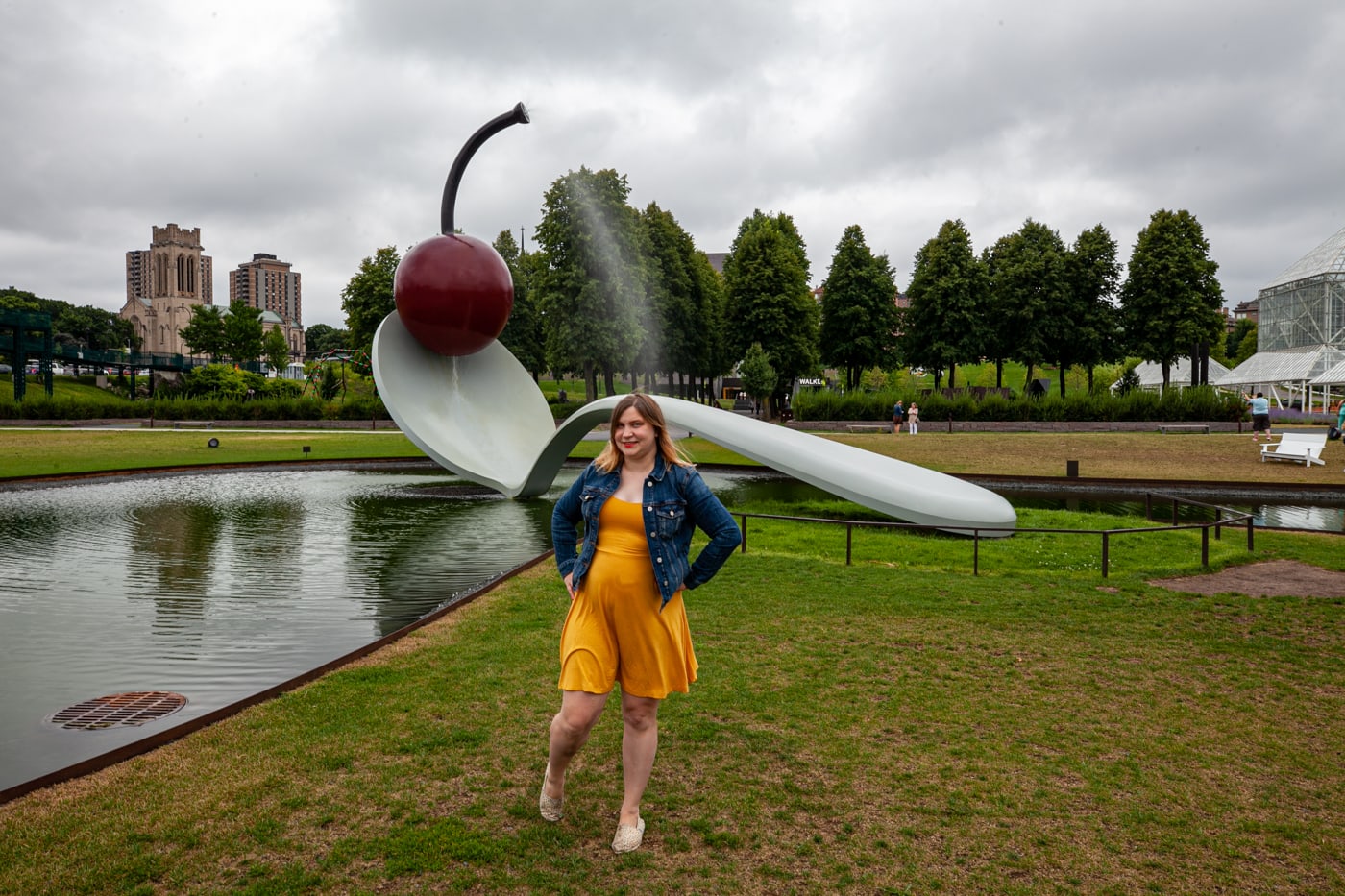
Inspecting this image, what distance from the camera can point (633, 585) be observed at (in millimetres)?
3262

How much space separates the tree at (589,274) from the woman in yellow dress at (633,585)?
114ft

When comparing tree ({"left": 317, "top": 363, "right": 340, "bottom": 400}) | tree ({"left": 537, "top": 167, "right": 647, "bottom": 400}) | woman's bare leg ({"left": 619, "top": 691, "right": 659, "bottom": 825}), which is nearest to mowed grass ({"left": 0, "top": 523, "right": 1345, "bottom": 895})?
woman's bare leg ({"left": 619, "top": 691, "right": 659, "bottom": 825})

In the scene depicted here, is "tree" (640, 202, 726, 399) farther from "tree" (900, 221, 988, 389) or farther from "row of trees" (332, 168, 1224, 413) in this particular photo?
"tree" (900, 221, 988, 389)

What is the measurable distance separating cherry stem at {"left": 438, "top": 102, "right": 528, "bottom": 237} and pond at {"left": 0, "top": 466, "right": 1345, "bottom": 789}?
5.44 m

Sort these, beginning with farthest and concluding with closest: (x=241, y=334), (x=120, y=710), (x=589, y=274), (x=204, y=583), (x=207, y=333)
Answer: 1. (x=241, y=334)
2. (x=207, y=333)
3. (x=589, y=274)
4. (x=204, y=583)
5. (x=120, y=710)

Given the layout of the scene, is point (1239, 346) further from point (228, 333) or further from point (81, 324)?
point (81, 324)

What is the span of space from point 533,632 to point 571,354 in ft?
106

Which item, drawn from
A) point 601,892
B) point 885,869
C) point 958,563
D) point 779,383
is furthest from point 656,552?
point 779,383

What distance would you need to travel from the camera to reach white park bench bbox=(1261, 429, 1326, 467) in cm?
2030

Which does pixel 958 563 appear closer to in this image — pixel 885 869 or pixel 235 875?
pixel 885 869

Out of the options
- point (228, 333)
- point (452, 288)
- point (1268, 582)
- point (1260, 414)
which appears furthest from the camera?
point (228, 333)

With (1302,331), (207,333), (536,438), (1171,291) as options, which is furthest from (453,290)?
(207,333)

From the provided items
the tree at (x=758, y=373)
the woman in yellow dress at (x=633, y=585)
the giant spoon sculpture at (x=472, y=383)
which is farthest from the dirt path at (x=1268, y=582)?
the tree at (x=758, y=373)

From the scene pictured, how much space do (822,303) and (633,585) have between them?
48.0 m
